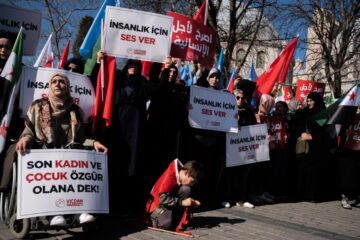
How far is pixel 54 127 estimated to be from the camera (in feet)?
14.5

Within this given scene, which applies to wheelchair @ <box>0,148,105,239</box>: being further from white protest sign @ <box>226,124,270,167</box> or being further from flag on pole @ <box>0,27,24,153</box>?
white protest sign @ <box>226,124,270,167</box>

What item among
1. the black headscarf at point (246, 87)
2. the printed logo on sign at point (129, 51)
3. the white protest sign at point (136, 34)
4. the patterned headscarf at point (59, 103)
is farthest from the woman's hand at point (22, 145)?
the black headscarf at point (246, 87)

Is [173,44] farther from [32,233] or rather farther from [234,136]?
[32,233]

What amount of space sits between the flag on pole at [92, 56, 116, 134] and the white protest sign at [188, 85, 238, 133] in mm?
1294

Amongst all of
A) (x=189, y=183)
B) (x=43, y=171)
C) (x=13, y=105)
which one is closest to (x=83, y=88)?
(x=13, y=105)

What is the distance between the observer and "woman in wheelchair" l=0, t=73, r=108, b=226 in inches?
167

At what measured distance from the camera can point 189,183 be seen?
16.4 ft

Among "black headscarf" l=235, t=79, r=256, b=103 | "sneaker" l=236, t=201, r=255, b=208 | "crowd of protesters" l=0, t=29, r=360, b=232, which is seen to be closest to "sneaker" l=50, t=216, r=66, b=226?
"crowd of protesters" l=0, t=29, r=360, b=232

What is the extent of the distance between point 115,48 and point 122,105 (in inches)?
29.8

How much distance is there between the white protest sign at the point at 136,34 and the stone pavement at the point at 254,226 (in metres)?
2.18

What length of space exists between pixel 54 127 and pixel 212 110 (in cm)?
262

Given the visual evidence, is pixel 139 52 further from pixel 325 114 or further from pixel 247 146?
pixel 325 114

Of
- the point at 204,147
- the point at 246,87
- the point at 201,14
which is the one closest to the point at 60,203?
the point at 204,147

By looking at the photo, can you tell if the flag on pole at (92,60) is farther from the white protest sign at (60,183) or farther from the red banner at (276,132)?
the red banner at (276,132)
